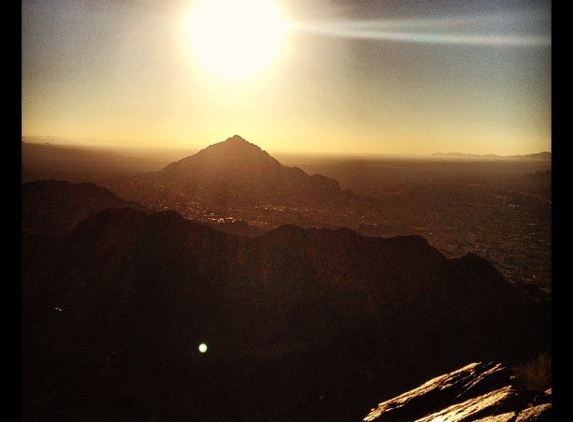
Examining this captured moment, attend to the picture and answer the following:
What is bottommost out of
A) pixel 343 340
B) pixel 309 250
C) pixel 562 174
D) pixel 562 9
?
pixel 343 340

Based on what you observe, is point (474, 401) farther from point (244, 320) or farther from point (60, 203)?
point (60, 203)

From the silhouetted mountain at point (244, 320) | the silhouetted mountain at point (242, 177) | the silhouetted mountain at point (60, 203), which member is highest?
the silhouetted mountain at point (242, 177)

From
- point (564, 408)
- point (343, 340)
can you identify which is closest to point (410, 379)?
point (343, 340)

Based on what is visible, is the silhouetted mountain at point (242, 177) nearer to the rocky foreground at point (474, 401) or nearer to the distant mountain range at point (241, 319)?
the distant mountain range at point (241, 319)

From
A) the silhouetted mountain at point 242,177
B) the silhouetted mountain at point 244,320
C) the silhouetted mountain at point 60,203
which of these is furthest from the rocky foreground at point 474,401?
the silhouetted mountain at point 242,177

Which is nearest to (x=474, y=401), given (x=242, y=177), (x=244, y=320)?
(x=244, y=320)

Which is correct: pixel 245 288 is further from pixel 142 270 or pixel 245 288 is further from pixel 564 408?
pixel 564 408

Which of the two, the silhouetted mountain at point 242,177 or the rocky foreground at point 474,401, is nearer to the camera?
the rocky foreground at point 474,401
